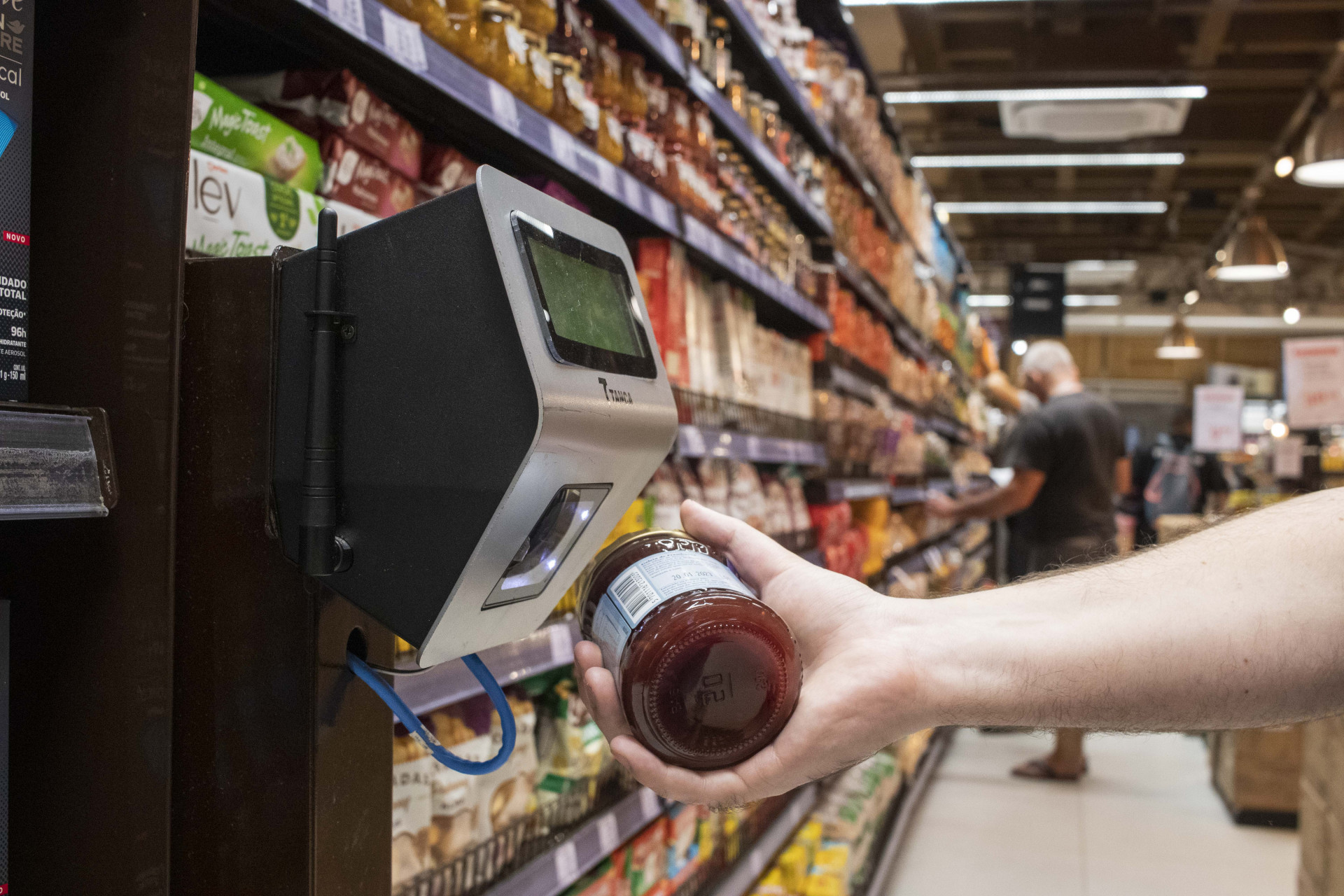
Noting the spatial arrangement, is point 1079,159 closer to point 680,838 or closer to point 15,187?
point 680,838

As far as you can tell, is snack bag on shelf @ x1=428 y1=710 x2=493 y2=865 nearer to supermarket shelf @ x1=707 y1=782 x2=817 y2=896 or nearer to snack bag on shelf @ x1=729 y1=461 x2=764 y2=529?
supermarket shelf @ x1=707 y1=782 x2=817 y2=896

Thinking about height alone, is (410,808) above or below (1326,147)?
below

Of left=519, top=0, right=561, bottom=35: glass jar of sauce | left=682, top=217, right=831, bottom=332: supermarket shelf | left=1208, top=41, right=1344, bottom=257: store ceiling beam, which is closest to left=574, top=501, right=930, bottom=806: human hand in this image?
left=519, top=0, right=561, bottom=35: glass jar of sauce

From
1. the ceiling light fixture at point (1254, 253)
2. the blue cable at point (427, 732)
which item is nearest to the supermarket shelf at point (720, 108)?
the blue cable at point (427, 732)

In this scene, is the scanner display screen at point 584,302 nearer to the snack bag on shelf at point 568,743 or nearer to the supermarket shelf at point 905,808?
the snack bag on shelf at point 568,743

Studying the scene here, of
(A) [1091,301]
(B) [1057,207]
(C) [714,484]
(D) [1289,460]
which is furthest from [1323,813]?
(A) [1091,301]

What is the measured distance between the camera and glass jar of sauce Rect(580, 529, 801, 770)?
89 centimetres

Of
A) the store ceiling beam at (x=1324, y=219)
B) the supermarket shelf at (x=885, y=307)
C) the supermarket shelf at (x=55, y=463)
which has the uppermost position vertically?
the store ceiling beam at (x=1324, y=219)

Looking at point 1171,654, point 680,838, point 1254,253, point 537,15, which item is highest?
point 1254,253

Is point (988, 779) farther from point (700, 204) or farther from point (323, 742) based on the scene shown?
point (323, 742)

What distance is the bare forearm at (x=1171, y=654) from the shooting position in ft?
3.37

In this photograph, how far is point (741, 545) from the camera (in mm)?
→ 1185

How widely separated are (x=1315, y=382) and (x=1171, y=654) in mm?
5803

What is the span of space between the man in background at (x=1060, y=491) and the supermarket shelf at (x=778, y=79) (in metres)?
2.18
